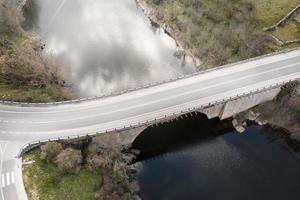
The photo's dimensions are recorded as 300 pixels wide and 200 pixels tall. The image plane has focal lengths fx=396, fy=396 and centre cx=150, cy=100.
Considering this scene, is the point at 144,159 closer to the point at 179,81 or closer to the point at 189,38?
the point at 179,81

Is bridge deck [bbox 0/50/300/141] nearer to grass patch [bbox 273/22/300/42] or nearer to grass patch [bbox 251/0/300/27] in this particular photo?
grass patch [bbox 273/22/300/42]

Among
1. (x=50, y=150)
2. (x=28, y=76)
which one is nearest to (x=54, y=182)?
(x=50, y=150)

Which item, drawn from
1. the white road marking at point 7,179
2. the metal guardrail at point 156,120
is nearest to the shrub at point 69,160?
the metal guardrail at point 156,120

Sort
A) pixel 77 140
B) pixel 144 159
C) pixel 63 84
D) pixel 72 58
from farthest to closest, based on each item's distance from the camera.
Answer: pixel 72 58, pixel 63 84, pixel 144 159, pixel 77 140

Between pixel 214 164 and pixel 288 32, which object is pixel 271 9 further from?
pixel 214 164

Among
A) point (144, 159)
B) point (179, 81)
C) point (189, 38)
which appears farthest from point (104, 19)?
point (144, 159)

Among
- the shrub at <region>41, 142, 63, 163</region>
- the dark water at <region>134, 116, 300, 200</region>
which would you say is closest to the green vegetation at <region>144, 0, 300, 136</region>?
the dark water at <region>134, 116, 300, 200</region>
